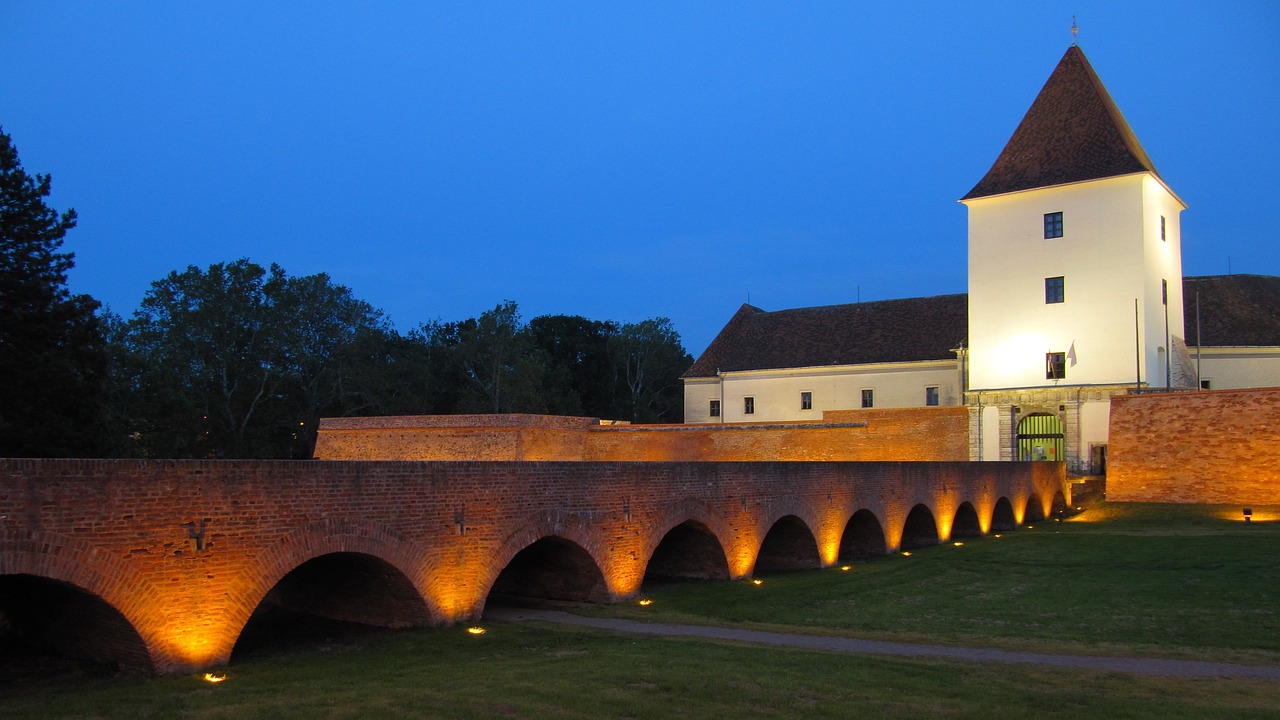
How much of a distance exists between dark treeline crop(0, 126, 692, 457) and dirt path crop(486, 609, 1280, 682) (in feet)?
63.0

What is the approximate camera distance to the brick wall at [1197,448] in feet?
96.4

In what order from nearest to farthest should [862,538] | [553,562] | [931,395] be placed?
[553,562] → [862,538] → [931,395]

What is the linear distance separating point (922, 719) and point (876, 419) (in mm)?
31237

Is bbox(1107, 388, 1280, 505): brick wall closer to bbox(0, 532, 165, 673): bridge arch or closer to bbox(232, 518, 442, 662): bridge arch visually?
bbox(232, 518, 442, 662): bridge arch

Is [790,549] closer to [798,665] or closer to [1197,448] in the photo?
[798,665]

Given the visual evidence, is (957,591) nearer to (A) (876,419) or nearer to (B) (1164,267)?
(A) (876,419)

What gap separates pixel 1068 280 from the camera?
37.2 meters

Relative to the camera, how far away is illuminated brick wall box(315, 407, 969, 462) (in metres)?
35.4

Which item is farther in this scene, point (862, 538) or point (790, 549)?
point (862, 538)

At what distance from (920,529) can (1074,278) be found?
1718 cm

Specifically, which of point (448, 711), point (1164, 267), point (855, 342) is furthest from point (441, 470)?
point (855, 342)

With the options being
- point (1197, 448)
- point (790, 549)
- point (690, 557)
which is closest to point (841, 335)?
point (1197, 448)

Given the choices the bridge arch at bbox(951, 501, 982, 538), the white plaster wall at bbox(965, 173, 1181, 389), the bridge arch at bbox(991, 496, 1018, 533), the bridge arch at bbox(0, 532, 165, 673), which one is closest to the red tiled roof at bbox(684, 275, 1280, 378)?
the white plaster wall at bbox(965, 173, 1181, 389)

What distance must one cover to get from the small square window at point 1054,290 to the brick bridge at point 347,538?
22024 millimetres
